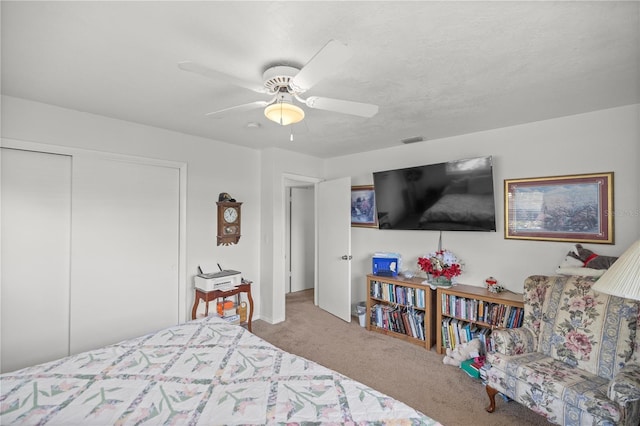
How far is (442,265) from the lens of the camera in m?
3.29

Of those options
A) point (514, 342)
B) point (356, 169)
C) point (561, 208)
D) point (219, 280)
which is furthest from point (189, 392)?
point (356, 169)

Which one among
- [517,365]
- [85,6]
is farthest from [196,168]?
[517,365]

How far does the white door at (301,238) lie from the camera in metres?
5.62

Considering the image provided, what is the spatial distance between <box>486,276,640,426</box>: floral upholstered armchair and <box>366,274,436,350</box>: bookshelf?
104 cm

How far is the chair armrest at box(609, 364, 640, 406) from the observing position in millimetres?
1557

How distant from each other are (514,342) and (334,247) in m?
2.49

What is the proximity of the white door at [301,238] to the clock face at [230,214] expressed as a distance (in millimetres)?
1848

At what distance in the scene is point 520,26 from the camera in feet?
4.75

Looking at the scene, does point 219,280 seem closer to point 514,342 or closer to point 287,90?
point 287,90

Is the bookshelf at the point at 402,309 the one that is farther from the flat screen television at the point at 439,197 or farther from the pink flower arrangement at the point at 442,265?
the flat screen television at the point at 439,197

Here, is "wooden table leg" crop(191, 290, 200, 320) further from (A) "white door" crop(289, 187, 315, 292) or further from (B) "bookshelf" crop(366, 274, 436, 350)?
(A) "white door" crop(289, 187, 315, 292)

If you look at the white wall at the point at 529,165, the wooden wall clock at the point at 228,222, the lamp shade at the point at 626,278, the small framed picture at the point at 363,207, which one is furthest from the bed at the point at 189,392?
the small framed picture at the point at 363,207

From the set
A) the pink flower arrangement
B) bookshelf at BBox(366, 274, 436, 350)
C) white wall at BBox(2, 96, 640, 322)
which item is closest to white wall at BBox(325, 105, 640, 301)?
white wall at BBox(2, 96, 640, 322)

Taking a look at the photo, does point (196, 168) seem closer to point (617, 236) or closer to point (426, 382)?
point (426, 382)
